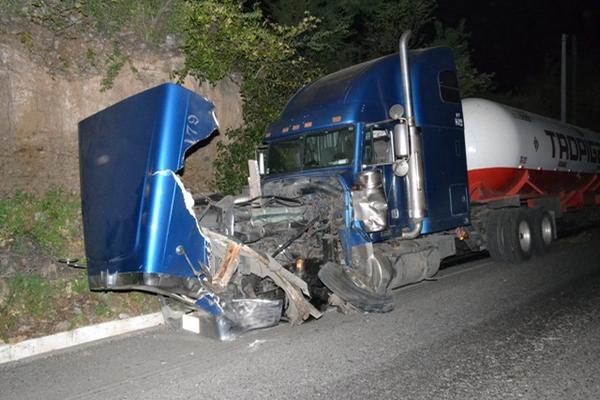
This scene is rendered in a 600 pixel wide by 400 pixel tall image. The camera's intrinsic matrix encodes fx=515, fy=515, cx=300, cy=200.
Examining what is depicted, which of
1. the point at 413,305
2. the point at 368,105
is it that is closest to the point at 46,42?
the point at 368,105

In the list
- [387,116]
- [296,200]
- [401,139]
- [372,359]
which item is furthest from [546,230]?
[372,359]

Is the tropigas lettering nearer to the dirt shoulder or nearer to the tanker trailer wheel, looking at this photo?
the tanker trailer wheel

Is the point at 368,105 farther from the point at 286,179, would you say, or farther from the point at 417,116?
the point at 286,179

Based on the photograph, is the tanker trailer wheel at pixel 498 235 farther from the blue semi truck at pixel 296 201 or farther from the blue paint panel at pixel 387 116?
the blue paint panel at pixel 387 116

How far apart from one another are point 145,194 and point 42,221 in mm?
3862

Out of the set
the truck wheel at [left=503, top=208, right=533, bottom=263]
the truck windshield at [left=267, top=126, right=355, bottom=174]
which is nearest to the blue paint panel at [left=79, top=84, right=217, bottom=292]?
the truck windshield at [left=267, top=126, right=355, bottom=174]

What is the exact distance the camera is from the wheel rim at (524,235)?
1049 cm

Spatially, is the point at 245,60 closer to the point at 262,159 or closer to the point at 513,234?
the point at 262,159

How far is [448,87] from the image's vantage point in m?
8.52

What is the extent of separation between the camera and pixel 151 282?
5.04 m

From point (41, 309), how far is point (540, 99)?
36129 millimetres

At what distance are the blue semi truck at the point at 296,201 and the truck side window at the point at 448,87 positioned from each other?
0.09ft

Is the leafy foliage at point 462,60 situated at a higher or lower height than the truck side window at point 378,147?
higher

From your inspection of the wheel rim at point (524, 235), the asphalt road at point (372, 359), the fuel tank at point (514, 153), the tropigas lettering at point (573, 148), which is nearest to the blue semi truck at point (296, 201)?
the asphalt road at point (372, 359)
